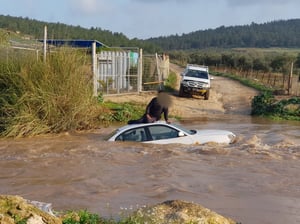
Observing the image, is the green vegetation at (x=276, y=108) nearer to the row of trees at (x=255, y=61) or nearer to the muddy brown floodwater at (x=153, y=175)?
the muddy brown floodwater at (x=153, y=175)

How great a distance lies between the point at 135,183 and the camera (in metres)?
9.87

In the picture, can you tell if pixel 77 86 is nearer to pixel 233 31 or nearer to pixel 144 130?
pixel 144 130

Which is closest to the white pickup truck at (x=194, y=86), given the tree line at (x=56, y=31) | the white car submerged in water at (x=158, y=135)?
the tree line at (x=56, y=31)

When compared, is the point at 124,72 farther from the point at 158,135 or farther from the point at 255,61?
the point at 255,61

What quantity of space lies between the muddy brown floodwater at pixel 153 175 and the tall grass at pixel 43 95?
75 centimetres

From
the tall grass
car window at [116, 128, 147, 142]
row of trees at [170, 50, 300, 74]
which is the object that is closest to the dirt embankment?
the tall grass

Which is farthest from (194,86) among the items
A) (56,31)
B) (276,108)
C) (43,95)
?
(43,95)

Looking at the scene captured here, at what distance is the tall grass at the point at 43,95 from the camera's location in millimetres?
15984

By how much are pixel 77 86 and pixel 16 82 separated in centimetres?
191

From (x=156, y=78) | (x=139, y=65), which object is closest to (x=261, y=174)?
(x=139, y=65)

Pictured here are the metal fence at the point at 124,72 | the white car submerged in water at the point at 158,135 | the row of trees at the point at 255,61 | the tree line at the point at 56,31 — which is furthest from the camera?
the row of trees at the point at 255,61

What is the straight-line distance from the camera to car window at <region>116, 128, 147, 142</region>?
483 inches

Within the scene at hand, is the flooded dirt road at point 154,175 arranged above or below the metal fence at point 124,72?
below

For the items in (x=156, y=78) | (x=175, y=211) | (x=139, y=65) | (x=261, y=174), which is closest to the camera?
(x=175, y=211)
